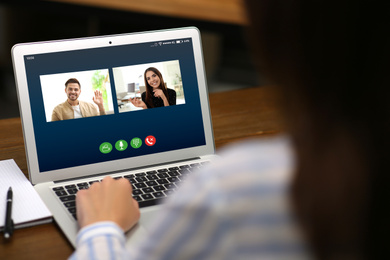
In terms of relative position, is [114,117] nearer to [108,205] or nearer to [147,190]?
[147,190]

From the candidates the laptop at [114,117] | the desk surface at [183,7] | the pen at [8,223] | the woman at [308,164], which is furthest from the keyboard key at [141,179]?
the desk surface at [183,7]

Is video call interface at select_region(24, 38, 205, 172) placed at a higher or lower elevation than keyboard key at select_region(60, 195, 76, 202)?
higher

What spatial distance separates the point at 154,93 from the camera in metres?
1.19

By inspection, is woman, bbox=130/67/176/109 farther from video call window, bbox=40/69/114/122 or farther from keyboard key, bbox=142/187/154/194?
keyboard key, bbox=142/187/154/194

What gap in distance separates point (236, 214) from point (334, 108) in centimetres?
15

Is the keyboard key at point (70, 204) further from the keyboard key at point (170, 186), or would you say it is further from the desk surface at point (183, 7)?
the desk surface at point (183, 7)

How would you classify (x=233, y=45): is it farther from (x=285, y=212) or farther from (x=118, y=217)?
(x=285, y=212)

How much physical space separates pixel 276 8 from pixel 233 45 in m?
3.79

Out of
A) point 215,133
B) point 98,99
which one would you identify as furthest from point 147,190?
point 215,133

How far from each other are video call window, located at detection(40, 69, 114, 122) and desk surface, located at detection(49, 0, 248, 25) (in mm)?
1781

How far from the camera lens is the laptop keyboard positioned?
1.01 meters

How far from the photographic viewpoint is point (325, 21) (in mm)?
471

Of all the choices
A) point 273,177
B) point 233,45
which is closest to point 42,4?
point 233,45

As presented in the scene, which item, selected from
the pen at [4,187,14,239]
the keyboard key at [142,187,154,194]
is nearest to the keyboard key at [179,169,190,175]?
the keyboard key at [142,187,154,194]
